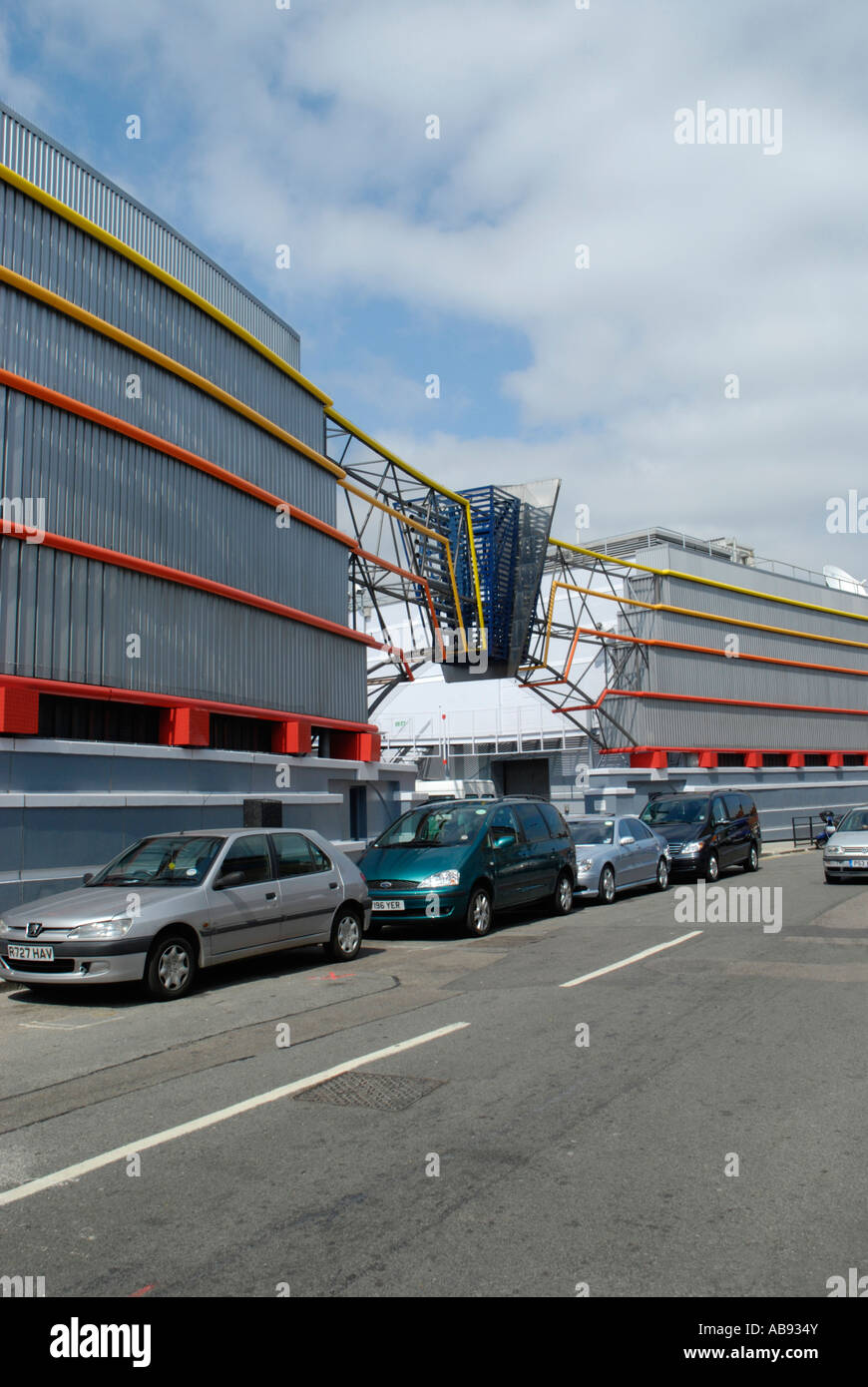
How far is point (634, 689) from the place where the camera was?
3198 centimetres

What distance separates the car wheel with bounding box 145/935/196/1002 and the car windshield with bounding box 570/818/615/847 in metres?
9.45

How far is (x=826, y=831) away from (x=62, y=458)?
87.1ft

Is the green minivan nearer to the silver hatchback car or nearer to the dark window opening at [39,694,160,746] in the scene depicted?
the silver hatchback car

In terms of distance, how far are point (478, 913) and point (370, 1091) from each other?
7213mm

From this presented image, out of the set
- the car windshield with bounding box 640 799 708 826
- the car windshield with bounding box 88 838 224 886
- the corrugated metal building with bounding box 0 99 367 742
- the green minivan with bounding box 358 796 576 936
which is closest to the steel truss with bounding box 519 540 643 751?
the car windshield with bounding box 640 799 708 826

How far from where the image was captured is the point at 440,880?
12.9m

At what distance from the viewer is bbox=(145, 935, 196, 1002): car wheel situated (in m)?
8.92

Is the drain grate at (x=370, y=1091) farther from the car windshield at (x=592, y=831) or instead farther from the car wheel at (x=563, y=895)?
the car windshield at (x=592, y=831)

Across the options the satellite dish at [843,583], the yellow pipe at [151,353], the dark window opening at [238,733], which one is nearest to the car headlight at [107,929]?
the dark window opening at [238,733]

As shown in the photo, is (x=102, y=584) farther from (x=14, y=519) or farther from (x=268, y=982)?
(x=268, y=982)

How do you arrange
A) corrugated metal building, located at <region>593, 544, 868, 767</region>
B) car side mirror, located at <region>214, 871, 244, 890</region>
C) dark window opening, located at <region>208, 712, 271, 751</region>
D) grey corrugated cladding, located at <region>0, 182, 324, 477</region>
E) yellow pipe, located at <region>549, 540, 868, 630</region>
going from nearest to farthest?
car side mirror, located at <region>214, 871, 244, 890</region> → grey corrugated cladding, located at <region>0, 182, 324, 477</region> → dark window opening, located at <region>208, 712, 271, 751</region> → yellow pipe, located at <region>549, 540, 868, 630</region> → corrugated metal building, located at <region>593, 544, 868, 767</region>

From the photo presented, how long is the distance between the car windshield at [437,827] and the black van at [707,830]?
749 cm

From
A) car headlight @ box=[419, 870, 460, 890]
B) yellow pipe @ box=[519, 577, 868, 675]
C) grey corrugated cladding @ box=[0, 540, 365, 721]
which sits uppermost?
yellow pipe @ box=[519, 577, 868, 675]
